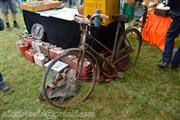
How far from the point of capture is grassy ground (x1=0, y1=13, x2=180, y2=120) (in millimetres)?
2412

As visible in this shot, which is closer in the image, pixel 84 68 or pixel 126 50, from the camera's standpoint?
pixel 84 68

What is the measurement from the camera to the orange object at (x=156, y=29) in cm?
395

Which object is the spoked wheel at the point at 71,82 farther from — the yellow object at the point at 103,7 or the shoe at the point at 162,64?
the shoe at the point at 162,64

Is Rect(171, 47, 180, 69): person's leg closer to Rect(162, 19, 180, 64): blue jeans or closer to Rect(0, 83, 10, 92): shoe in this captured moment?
Rect(162, 19, 180, 64): blue jeans

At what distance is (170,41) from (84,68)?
1.40 metres

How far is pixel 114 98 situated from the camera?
8.75 ft


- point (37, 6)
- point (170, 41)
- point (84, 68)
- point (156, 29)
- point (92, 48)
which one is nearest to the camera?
point (92, 48)

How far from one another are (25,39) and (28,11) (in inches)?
22.3

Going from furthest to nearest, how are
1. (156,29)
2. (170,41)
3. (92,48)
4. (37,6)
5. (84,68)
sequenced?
(156,29)
(37,6)
(170,41)
(84,68)
(92,48)

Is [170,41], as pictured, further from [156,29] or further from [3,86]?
[3,86]

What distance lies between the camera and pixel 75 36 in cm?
327

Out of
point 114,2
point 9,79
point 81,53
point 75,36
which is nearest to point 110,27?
point 114,2

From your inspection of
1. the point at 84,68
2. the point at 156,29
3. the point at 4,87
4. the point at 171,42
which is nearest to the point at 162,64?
the point at 171,42

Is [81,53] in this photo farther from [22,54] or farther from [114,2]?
[22,54]
